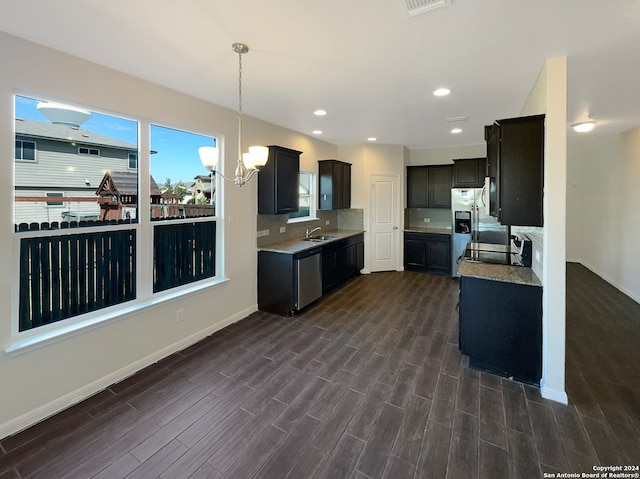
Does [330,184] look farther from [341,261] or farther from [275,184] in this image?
[275,184]

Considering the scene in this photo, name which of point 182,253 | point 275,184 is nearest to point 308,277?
point 275,184

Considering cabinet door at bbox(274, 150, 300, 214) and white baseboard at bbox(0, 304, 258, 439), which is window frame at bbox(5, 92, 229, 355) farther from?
cabinet door at bbox(274, 150, 300, 214)

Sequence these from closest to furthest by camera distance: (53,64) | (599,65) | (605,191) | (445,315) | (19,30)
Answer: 1. (19,30)
2. (53,64)
3. (599,65)
4. (445,315)
5. (605,191)

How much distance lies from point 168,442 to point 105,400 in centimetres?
87

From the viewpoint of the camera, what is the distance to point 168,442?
198cm

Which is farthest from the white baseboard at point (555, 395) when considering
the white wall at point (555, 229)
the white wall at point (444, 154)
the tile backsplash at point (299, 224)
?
the white wall at point (444, 154)

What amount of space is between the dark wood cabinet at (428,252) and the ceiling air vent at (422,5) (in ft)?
16.7

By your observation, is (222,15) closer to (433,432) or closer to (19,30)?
(19,30)

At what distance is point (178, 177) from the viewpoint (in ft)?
11.1

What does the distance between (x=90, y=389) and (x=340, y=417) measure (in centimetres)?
209

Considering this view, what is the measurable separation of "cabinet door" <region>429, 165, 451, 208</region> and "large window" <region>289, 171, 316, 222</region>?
279 cm

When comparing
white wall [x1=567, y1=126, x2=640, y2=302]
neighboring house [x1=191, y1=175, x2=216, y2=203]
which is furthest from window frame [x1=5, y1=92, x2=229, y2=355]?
white wall [x1=567, y1=126, x2=640, y2=302]

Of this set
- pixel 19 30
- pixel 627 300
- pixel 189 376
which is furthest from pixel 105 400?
pixel 627 300

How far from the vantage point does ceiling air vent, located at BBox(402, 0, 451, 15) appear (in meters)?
1.77
